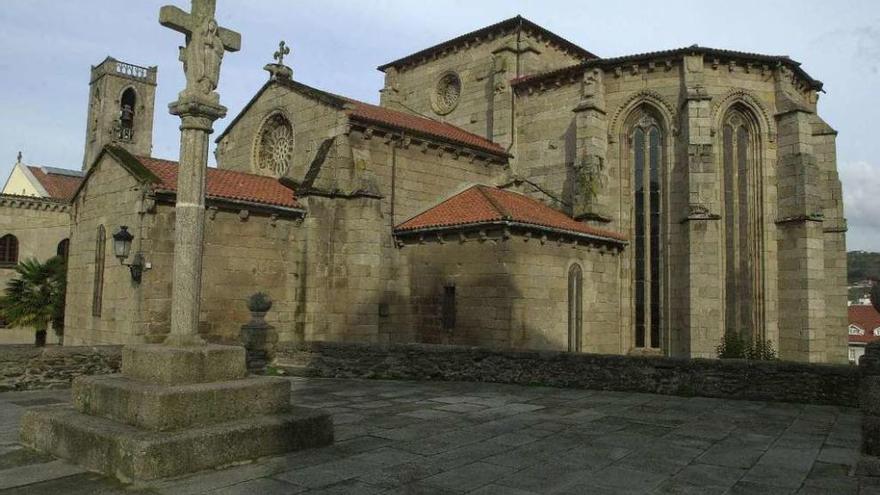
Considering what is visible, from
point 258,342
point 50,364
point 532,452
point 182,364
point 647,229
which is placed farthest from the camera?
point 647,229

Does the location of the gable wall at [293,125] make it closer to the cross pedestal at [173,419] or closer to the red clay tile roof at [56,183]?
the cross pedestal at [173,419]

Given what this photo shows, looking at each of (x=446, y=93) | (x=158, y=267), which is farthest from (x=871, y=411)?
(x=446, y=93)

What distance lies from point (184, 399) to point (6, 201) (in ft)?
113

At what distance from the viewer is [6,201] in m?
33.0

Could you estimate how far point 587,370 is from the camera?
39.7 feet

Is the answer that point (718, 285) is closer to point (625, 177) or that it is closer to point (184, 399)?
point (625, 177)

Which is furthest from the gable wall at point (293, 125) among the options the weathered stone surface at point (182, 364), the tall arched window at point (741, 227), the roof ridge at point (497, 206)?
the tall arched window at point (741, 227)

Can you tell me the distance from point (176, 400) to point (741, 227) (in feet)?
61.1

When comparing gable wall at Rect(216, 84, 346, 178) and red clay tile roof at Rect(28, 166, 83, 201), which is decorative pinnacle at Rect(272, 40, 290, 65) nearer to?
gable wall at Rect(216, 84, 346, 178)

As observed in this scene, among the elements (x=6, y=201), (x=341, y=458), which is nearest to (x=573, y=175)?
(x=341, y=458)

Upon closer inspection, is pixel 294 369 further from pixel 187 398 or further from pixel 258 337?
pixel 187 398

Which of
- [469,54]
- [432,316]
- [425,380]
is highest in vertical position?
[469,54]

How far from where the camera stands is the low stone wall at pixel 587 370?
10484 millimetres

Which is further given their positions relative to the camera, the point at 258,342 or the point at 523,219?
the point at 523,219
